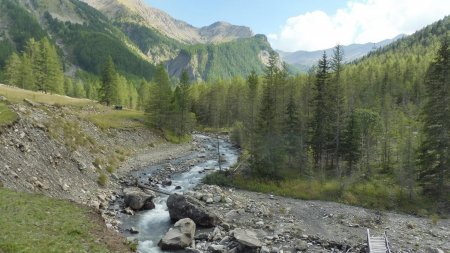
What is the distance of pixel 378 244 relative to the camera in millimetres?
30203

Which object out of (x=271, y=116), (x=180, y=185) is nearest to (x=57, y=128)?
(x=180, y=185)

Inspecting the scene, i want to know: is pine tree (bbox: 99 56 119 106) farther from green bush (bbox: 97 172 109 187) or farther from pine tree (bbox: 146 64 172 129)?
green bush (bbox: 97 172 109 187)

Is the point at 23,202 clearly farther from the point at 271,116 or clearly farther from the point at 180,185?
the point at 271,116

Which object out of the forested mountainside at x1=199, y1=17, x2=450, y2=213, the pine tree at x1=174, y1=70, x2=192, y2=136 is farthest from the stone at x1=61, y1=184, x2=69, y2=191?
the pine tree at x1=174, y1=70, x2=192, y2=136

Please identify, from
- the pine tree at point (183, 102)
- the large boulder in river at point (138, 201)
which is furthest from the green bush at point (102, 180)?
the pine tree at point (183, 102)

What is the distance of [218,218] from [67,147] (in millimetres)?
23041

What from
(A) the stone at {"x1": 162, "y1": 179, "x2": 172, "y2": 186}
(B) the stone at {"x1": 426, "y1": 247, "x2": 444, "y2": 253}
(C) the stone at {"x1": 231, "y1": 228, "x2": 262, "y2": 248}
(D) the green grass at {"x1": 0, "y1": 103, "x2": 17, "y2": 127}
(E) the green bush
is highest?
(D) the green grass at {"x1": 0, "y1": 103, "x2": 17, "y2": 127}

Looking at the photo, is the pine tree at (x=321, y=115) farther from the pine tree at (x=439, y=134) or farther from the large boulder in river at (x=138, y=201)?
the large boulder in river at (x=138, y=201)

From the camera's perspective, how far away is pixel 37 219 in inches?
946

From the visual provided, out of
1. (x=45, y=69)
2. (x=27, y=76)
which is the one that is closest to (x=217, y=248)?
(x=45, y=69)

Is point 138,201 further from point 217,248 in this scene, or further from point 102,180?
point 217,248

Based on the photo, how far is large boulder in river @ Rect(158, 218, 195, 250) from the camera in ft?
94.6

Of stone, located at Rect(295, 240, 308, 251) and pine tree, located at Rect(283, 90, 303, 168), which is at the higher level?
pine tree, located at Rect(283, 90, 303, 168)

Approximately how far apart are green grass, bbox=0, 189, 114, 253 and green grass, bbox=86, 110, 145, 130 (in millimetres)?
47088
